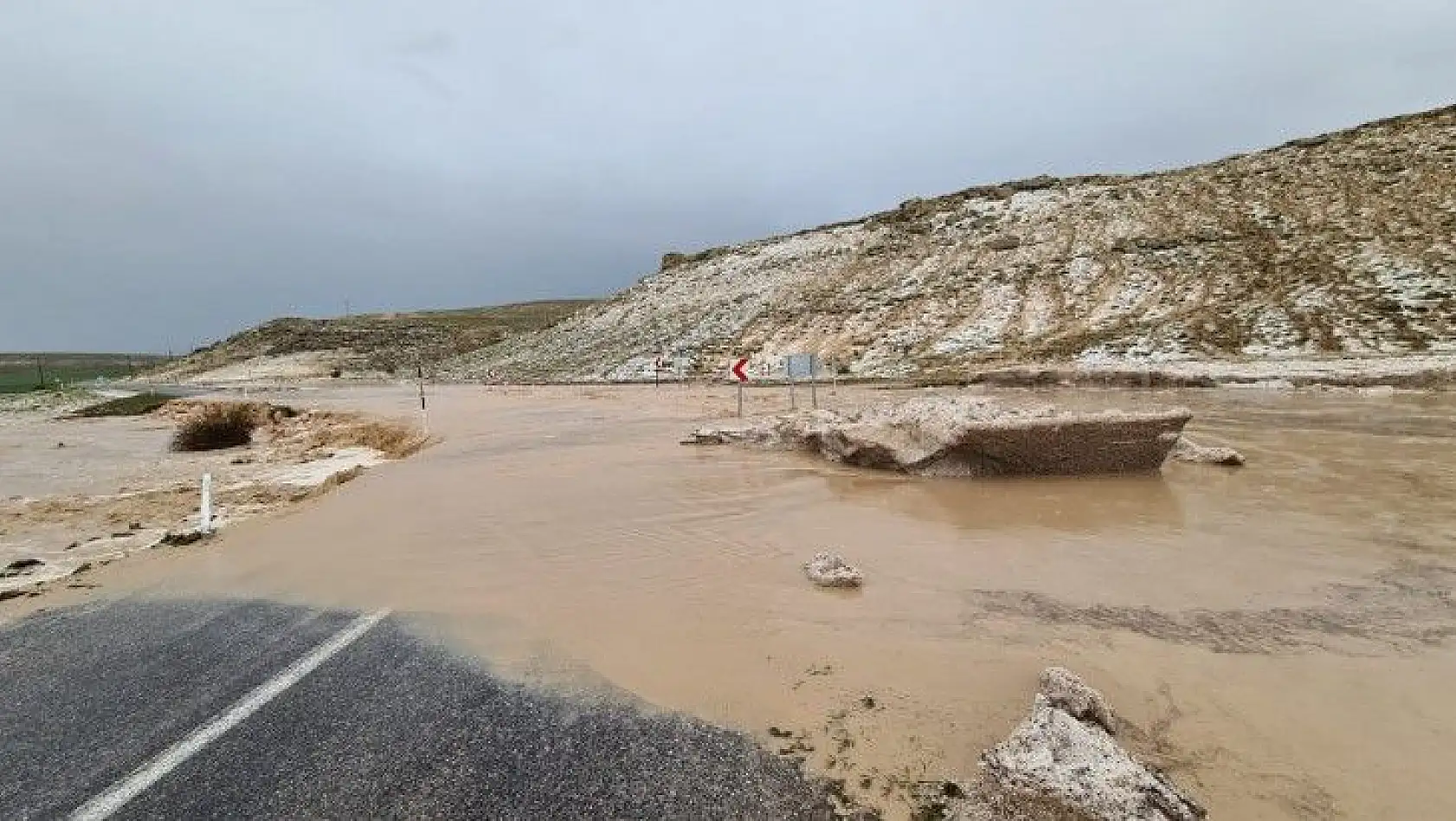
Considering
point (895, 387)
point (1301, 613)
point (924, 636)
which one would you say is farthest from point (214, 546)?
Result: point (895, 387)

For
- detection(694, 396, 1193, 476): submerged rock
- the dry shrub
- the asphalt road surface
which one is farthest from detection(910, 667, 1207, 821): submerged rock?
the dry shrub

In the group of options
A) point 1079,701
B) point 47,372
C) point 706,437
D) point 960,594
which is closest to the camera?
point 1079,701

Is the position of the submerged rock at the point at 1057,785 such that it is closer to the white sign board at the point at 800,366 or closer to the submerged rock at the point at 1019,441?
the submerged rock at the point at 1019,441

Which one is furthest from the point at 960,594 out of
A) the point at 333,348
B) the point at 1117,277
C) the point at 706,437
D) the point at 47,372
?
the point at 47,372

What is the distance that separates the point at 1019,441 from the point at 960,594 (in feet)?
15.2

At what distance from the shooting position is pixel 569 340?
51.1 metres

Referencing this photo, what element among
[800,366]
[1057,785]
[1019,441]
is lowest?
[1057,785]

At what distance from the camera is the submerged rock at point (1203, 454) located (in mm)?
10047

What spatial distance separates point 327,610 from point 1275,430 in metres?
13.9

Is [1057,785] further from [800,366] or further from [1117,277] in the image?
[1117,277]

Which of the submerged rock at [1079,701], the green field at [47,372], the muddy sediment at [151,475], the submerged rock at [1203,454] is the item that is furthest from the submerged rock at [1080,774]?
the green field at [47,372]

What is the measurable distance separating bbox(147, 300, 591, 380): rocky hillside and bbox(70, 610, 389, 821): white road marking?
60.1m

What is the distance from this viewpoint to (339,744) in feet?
12.9

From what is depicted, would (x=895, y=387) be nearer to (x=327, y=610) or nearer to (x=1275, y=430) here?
(x=1275, y=430)
